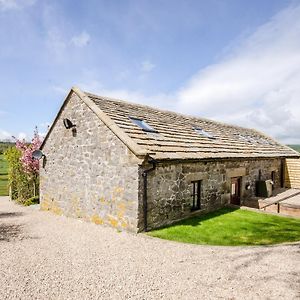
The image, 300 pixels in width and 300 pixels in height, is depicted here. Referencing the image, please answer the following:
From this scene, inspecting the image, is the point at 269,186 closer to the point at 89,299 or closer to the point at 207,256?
the point at 207,256

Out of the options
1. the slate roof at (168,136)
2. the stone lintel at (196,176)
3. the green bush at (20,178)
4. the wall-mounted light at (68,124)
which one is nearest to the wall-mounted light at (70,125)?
the wall-mounted light at (68,124)

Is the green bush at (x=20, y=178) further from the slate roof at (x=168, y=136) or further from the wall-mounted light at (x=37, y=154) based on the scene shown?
the slate roof at (x=168, y=136)

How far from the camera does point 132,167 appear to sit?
1016 centimetres

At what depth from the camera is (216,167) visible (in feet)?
45.2

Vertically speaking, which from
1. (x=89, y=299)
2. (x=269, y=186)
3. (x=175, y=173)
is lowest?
(x=89, y=299)

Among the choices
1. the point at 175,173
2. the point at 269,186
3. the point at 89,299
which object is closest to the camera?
the point at 89,299

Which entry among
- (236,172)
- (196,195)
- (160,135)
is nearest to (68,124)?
(160,135)

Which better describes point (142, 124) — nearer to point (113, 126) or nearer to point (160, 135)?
point (160, 135)

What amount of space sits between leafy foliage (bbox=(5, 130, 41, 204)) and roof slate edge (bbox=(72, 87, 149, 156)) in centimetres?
854

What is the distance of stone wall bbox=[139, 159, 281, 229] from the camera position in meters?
10.6

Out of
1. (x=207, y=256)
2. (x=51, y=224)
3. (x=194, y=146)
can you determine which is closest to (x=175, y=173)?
(x=194, y=146)

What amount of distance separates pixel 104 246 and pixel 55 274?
85.5 inches

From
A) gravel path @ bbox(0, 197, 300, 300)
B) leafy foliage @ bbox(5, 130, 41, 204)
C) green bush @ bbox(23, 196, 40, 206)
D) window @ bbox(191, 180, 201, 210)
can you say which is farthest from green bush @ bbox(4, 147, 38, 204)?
window @ bbox(191, 180, 201, 210)

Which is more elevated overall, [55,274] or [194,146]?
[194,146]
